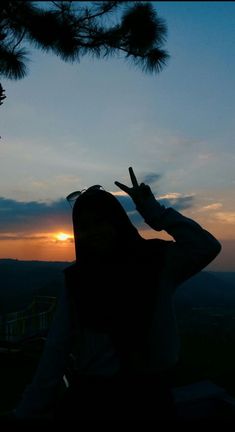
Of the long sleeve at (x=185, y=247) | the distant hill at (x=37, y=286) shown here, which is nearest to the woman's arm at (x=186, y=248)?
the long sleeve at (x=185, y=247)

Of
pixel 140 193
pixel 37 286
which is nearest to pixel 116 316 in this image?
pixel 140 193

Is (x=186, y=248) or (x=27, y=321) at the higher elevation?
(x=186, y=248)

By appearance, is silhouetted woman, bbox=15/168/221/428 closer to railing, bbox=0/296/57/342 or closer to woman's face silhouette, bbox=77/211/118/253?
woman's face silhouette, bbox=77/211/118/253

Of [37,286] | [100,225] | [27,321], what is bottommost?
[27,321]

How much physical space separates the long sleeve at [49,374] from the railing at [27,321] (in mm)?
5951

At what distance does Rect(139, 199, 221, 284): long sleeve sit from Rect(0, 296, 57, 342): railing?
603 centimetres

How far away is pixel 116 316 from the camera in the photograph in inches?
54.1

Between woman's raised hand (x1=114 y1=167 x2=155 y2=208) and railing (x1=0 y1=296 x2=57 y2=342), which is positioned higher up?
woman's raised hand (x1=114 y1=167 x2=155 y2=208)

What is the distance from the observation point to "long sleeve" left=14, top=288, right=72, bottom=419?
138 cm

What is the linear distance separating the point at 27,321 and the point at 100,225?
6.81m

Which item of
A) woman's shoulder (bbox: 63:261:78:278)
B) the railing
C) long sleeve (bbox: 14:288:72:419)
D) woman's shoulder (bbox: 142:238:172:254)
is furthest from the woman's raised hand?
the railing

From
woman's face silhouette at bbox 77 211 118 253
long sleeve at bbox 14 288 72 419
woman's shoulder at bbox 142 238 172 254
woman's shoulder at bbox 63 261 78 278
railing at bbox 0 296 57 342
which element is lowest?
railing at bbox 0 296 57 342

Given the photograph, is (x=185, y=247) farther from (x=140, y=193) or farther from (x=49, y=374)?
(x=49, y=374)

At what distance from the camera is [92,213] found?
1453mm
